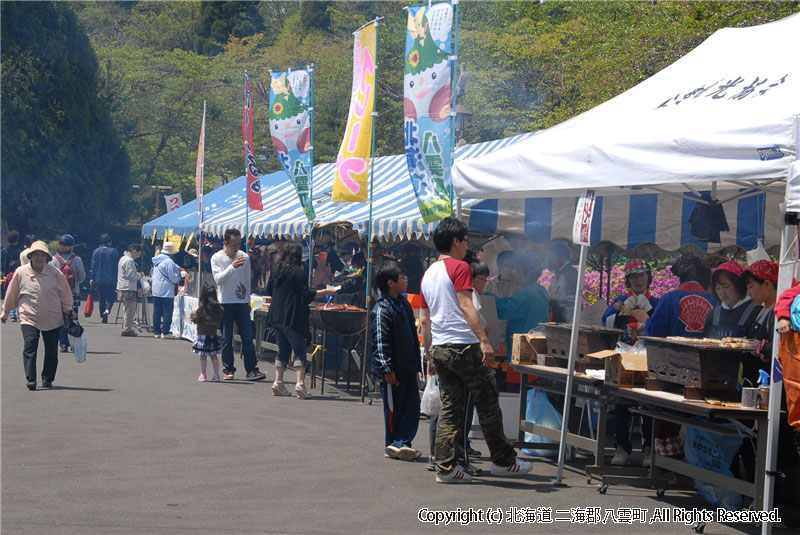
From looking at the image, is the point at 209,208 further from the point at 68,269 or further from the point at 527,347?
the point at 527,347

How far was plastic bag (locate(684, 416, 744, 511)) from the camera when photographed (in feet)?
20.9

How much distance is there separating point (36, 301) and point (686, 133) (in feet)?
27.3

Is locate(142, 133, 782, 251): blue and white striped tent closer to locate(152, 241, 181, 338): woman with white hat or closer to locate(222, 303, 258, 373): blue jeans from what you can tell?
locate(222, 303, 258, 373): blue jeans

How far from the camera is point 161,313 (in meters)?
20.0

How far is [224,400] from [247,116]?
6.99 m

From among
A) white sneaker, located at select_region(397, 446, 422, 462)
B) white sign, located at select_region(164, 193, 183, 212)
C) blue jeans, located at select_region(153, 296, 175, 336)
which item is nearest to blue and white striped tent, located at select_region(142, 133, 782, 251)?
white sneaker, located at select_region(397, 446, 422, 462)

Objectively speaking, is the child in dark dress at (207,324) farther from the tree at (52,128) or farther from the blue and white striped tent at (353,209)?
the tree at (52,128)

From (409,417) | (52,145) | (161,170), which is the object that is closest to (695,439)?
(409,417)

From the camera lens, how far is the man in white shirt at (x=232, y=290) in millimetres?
12812

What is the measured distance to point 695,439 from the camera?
264 inches

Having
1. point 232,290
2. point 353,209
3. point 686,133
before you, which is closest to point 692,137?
point 686,133

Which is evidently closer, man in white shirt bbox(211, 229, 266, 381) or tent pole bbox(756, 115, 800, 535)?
tent pole bbox(756, 115, 800, 535)

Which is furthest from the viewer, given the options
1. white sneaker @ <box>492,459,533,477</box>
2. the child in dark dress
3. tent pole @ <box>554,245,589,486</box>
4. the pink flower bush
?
the pink flower bush

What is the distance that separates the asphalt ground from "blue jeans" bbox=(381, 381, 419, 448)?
24 centimetres
